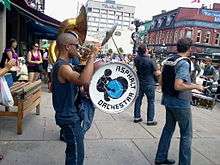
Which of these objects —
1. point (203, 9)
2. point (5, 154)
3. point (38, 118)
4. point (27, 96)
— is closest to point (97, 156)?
point (5, 154)

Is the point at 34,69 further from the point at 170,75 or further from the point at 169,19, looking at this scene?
the point at 169,19

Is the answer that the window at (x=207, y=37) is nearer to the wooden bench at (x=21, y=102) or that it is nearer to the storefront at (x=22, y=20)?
the storefront at (x=22, y=20)

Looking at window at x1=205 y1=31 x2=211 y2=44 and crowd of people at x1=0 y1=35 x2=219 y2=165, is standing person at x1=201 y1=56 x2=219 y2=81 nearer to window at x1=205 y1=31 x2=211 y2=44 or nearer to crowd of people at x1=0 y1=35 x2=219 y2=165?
crowd of people at x1=0 y1=35 x2=219 y2=165

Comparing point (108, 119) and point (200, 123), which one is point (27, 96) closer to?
point (108, 119)

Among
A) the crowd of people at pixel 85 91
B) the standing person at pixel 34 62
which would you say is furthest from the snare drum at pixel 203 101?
the standing person at pixel 34 62

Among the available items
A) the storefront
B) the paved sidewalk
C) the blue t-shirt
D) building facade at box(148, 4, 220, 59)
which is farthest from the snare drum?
building facade at box(148, 4, 220, 59)

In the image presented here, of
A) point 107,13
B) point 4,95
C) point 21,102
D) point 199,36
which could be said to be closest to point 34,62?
point 21,102

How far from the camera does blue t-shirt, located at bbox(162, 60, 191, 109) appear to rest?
4910 mm

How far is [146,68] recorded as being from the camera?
7.88 meters

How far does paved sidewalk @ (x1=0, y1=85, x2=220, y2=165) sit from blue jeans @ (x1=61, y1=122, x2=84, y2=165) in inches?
50.1

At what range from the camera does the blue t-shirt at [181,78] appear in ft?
16.1

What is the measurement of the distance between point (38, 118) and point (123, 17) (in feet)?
394

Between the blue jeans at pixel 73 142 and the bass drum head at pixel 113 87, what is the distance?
0.48 metres

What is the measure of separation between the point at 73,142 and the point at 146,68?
409cm
